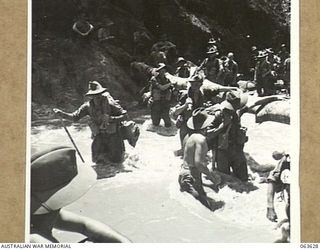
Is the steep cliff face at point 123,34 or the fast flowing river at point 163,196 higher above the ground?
the steep cliff face at point 123,34

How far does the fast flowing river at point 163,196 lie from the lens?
148 inches

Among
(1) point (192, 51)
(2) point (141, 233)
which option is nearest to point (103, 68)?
(1) point (192, 51)

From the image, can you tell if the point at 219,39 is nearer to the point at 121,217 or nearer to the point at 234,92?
the point at 234,92

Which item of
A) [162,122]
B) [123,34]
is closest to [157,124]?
[162,122]

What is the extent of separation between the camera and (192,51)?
3896mm

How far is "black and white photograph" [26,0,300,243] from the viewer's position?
3758mm

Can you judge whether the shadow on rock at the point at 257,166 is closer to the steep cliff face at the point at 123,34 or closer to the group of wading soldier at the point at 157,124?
the group of wading soldier at the point at 157,124

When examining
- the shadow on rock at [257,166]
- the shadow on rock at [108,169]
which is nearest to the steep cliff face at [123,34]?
the shadow on rock at [108,169]

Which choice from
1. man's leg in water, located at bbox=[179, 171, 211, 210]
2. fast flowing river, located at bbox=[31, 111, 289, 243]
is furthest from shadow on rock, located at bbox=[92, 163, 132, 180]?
man's leg in water, located at bbox=[179, 171, 211, 210]

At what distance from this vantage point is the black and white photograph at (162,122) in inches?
148

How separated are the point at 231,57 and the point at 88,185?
1.35m

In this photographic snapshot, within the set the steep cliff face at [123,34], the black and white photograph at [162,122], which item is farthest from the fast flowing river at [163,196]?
the steep cliff face at [123,34]

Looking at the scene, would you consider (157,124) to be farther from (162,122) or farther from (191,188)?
(191,188)

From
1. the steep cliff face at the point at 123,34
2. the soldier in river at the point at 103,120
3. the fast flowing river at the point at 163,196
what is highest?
the steep cliff face at the point at 123,34
